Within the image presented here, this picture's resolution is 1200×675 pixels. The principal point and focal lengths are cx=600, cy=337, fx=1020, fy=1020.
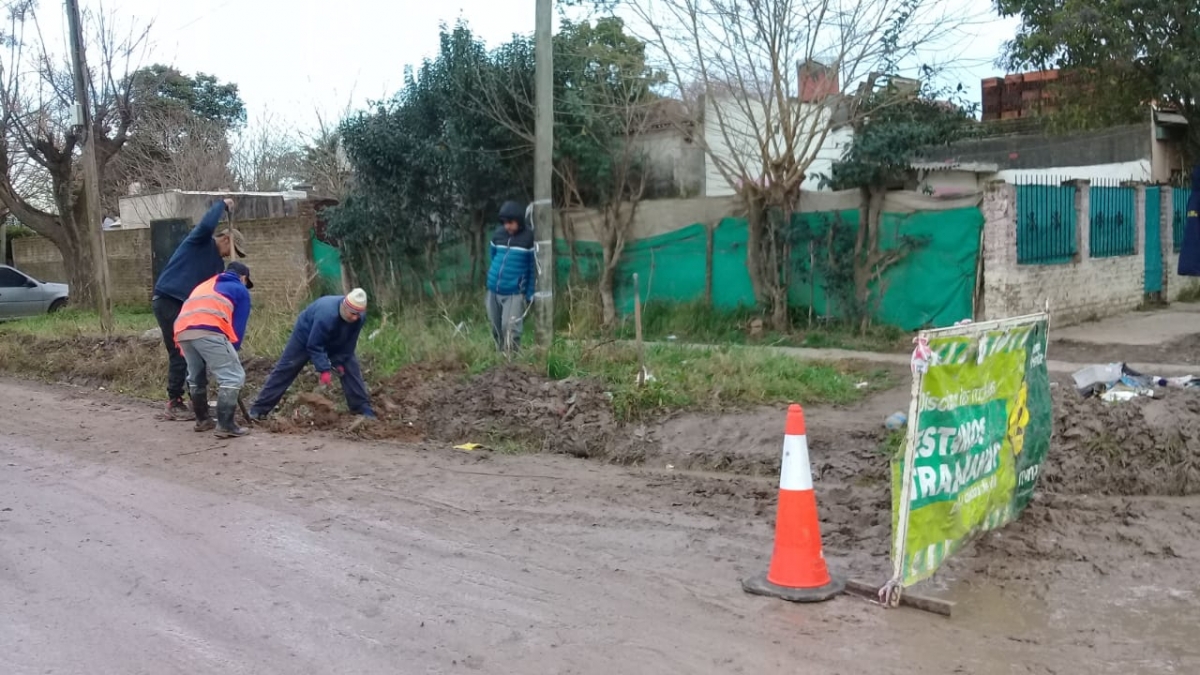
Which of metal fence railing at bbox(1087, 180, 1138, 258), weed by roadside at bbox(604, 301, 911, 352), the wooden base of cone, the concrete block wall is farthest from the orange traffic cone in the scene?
the concrete block wall

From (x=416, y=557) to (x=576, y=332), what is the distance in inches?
217

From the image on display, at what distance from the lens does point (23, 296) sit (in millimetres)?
22422

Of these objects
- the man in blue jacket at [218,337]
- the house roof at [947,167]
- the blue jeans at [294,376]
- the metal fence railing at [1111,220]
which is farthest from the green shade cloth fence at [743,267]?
the man in blue jacket at [218,337]

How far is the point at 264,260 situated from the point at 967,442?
53.7 ft

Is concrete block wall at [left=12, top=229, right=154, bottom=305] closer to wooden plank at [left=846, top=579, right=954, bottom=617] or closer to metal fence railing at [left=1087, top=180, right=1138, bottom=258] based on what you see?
metal fence railing at [left=1087, top=180, right=1138, bottom=258]

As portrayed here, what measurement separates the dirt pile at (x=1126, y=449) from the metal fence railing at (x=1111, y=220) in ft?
27.0

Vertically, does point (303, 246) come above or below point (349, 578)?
above

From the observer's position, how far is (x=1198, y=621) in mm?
4398

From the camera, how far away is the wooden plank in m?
4.45

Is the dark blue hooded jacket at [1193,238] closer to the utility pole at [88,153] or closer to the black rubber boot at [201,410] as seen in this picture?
the black rubber boot at [201,410]

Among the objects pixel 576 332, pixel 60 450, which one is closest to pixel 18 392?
pixel 60 450

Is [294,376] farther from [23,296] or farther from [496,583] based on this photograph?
[23,296]

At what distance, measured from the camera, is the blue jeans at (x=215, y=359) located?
853cm

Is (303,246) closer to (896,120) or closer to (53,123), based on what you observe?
(53,123)
